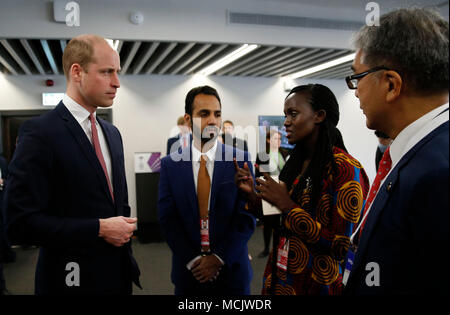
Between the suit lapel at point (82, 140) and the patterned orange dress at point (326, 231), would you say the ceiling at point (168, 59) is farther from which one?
the patterned orange dress at point (326, 231)

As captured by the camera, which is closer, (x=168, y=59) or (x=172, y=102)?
(x=172, y=102)

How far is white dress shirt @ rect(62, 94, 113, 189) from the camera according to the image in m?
1.15

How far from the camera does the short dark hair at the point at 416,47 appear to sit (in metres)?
0.71

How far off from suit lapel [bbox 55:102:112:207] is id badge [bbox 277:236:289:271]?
0.77 m

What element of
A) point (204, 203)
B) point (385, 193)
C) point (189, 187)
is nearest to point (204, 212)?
point (204, 203)

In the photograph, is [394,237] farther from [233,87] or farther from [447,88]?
[233,87]

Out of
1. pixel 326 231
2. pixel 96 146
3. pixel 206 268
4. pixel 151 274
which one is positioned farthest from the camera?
pixel 151 274

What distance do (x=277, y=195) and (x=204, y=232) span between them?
0.60m

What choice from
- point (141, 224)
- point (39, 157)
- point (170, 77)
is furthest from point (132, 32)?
point (141, 224)

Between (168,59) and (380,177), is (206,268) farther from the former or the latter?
(168,59)

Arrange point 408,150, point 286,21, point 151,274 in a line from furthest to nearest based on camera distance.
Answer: point 151,274 → point 286,21 → point 408,150

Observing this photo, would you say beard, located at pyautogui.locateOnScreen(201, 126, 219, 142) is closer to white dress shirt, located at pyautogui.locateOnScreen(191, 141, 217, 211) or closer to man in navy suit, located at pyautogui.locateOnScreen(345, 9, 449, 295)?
white dress shirt, located at pyautogui.locateOnScreen(191, 141, 217, 211)

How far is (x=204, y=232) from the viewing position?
59.7 inches

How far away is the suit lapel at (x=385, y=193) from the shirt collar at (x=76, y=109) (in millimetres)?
1100
